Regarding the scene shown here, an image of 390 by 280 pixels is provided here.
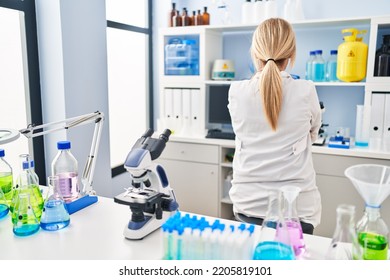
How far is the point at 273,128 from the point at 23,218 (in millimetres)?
1010

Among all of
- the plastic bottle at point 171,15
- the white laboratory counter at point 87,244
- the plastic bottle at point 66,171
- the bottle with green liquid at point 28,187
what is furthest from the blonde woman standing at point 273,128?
the plastic bottle at point 171,15

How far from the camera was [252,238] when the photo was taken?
1.02 meters

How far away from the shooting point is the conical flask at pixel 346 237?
926mm

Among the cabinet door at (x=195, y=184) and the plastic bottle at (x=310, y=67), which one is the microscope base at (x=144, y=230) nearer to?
the cabinet door at (x=195, y=184)

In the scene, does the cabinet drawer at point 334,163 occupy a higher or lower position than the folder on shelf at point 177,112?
lower

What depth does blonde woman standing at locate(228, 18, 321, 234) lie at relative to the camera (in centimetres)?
152

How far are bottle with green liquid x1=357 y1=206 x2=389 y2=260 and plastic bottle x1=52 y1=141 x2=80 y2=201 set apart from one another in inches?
44.5

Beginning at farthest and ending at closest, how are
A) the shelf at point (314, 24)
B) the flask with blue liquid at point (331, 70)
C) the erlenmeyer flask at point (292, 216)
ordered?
the flask with blue liquid at point (331, 70)
the shelf at point (314, 24)
the erlenmeyer flask at point (292, 216)

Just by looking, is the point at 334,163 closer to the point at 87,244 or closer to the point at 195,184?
the point at 195,184

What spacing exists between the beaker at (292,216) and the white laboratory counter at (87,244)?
0.08m

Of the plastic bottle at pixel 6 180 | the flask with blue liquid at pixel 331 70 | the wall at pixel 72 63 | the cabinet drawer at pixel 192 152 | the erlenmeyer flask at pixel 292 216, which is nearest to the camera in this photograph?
the erlenmeyer flask at pixel 292 216

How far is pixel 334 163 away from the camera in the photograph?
256 cm

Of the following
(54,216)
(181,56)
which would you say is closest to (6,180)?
(54,216)
